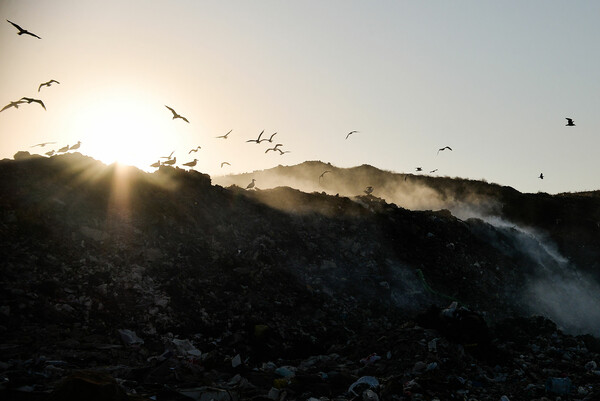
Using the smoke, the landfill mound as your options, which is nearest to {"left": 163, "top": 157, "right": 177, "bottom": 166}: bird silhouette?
the landfill mound

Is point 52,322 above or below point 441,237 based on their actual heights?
below

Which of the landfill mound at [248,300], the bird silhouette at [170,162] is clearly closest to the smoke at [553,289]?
the landfill mound at [248,300]

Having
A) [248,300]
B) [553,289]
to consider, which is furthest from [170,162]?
[553,289]

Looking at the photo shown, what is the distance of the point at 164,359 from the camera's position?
7.95 meters

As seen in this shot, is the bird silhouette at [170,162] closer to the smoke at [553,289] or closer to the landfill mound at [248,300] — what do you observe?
the landfill mound at [248,300]

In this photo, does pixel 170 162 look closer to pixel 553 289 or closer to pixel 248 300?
pixel 248 300

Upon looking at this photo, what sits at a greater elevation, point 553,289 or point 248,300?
point 553,289

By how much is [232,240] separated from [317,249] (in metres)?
2.63

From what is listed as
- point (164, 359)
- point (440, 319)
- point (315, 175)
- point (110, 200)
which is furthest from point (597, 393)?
point (315, 175)

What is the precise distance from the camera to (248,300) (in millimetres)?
10914

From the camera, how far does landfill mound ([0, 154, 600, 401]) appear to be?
7.33 m

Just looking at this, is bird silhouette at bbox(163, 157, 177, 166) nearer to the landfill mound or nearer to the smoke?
the landfill mound

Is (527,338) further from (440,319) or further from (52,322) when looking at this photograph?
(52,322)

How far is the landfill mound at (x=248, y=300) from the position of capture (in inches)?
289
